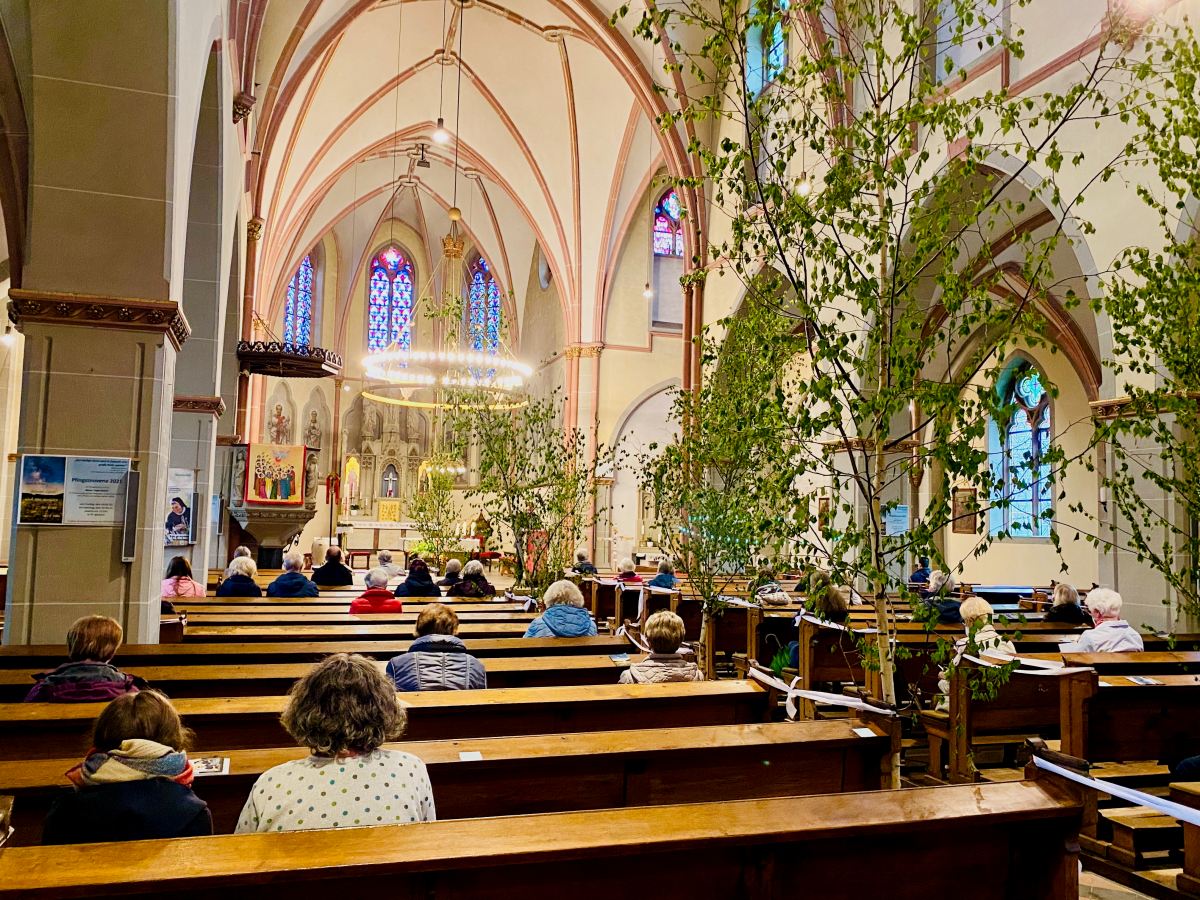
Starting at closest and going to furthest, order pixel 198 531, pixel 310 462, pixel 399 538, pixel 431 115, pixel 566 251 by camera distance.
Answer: pixel 198 531 → pixel 310 462 → pixel 566 251 → pixel 431 115 → pixel 399 538

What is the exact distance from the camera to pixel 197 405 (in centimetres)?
1044

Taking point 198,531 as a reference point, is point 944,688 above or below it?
below

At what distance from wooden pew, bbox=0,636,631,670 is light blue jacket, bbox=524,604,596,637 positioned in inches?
3.4

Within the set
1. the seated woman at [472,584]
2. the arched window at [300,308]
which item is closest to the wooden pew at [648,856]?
the seated woman at [472,584]

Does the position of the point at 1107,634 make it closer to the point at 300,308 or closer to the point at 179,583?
the point at 179,583

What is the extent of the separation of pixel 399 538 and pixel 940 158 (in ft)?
64.4

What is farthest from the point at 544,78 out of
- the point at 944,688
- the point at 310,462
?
the point at 944,688

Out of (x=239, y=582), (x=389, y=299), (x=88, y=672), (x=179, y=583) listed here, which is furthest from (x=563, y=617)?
→ (x=389, y=299)

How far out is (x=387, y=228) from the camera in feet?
96.0

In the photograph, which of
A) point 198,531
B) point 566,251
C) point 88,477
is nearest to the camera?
point 88,477

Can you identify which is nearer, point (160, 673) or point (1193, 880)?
point (1193, 880)

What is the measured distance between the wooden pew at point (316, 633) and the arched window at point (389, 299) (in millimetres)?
23624

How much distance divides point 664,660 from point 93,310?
423cm

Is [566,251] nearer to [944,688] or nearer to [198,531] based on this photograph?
[198,531]
